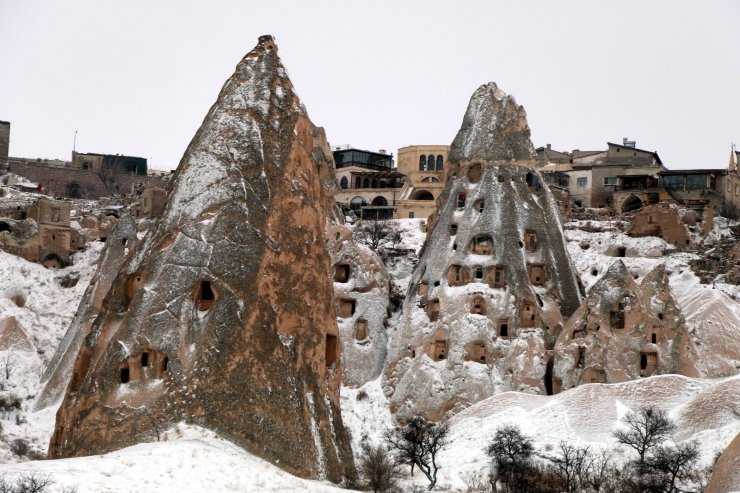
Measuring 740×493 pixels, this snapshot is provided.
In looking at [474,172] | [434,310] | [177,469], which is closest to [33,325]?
[434,310]

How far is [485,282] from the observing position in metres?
66.9

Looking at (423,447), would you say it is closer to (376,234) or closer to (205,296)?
(205,296)

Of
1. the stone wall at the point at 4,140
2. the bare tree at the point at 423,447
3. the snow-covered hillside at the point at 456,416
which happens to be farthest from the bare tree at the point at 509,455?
the stone wall at the point at 4,140

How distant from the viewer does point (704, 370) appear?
60.7 m

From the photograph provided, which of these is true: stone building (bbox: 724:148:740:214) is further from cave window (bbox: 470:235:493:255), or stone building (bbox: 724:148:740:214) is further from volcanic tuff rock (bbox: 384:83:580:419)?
cave window (bbox: 470:235:493:255)

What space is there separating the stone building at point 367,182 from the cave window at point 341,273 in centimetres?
2830

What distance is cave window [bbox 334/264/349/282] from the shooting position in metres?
69.3

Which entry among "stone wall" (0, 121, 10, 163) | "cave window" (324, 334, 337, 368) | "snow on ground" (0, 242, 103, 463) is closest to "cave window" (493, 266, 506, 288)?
"snow on ground" (0, 242, 103, 463)

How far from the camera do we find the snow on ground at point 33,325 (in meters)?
54.7

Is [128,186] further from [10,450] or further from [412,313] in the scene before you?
[10,450]

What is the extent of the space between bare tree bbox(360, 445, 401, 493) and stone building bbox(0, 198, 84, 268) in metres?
30.4

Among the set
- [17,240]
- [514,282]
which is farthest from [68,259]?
[514,282]

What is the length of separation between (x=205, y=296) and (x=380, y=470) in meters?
11.4

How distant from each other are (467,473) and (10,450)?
56.8 ft
